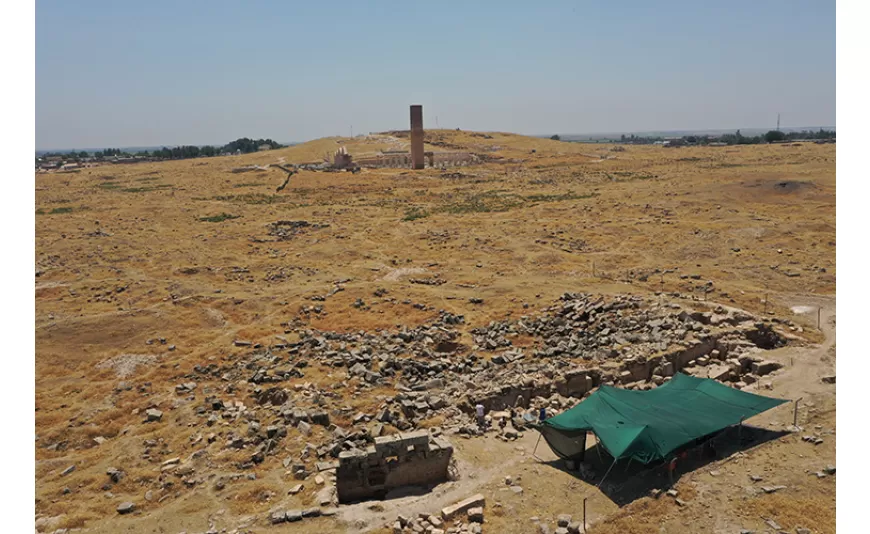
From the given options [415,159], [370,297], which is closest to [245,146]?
[415,159]

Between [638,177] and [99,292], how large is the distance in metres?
52.4

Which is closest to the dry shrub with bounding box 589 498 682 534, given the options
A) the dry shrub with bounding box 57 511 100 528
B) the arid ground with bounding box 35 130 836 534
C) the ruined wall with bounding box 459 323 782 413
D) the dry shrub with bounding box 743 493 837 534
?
the arid ground with bounding box 35 130 836 534

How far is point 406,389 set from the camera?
16.9 m

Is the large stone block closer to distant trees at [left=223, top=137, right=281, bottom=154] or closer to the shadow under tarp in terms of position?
the shadow under tarp

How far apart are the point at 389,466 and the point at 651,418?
19.1 feet

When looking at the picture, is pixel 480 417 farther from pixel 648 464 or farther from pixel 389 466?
pixel 648 464

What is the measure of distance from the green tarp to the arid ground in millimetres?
796

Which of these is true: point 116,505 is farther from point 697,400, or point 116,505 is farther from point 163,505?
point 697,400

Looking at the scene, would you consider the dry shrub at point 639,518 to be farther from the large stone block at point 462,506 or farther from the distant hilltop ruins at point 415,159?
the distant hilltop ruins at point 415,159

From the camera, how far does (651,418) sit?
42.8 ft

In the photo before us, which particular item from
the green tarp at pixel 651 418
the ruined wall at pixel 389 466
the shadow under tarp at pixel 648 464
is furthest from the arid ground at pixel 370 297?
the green tarp at pixel 651 418

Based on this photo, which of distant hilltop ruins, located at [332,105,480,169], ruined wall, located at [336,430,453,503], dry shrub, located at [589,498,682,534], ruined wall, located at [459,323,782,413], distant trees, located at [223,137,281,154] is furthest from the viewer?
distant trees, located at [223,137,281,154]

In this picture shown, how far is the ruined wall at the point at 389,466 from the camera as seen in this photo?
41.6 ft

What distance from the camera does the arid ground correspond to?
11.9 metres
